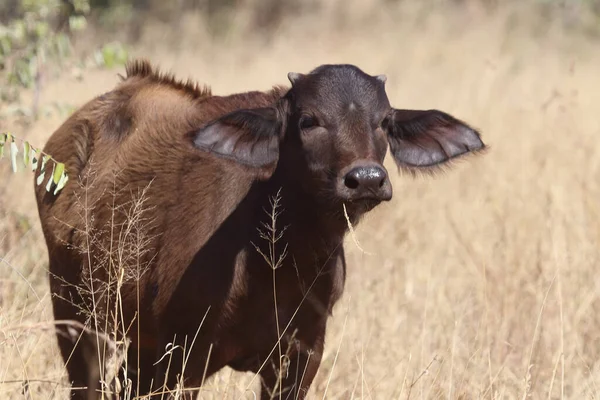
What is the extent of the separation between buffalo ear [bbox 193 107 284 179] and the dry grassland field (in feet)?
2.96

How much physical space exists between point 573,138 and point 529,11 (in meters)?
8.31

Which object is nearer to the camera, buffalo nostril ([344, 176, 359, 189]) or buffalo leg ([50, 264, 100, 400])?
buffalo nostril ([344, 176, 359, 189])

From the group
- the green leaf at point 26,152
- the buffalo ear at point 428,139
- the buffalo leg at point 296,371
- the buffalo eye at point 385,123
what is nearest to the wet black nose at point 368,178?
the buffalo eye at point 385,123

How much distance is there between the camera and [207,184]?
214 inches

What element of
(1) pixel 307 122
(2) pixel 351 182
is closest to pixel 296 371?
(2) pixel 351 182

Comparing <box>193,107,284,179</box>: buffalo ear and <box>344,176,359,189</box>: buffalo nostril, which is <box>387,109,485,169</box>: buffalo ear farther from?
<box>344,176,359,189</box>: buffalo nostril

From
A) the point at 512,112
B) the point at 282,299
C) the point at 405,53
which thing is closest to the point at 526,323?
the point at 282,299

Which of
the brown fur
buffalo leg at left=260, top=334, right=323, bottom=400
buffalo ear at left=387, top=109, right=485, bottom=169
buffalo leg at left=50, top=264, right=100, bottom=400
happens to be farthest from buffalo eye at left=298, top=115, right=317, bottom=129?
buffalo leg at left=50, top=264, right=100, bottom=400

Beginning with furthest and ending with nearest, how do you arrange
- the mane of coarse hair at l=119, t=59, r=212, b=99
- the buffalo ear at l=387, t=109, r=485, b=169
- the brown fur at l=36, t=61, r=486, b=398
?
the mane of coarse hair at l=119, t=59, r=212, b=99 < the buffalo ear at l=387, t=109, r=485, b=169 < the brown fur at l=36, t=61, r=486, b=398

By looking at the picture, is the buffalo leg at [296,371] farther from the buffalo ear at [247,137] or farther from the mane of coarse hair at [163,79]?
the mane of coarse hair at [163,79]

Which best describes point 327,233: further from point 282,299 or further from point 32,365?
point 32,365

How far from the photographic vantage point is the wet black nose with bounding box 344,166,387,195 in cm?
470

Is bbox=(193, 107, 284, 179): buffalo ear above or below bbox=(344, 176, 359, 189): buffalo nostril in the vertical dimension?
above

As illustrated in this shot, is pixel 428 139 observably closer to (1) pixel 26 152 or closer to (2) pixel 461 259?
(1) pixel 26 152
